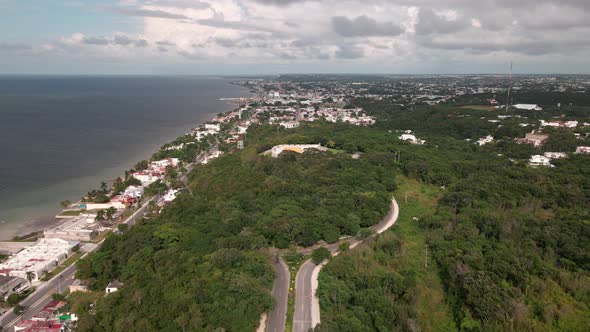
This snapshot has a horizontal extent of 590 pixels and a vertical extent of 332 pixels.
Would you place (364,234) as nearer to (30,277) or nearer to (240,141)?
(30,277)

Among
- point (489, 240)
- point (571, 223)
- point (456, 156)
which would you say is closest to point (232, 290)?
point (489, 240)

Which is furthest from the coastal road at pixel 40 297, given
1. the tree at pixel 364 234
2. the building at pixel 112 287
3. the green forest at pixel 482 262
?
the tree at pixel 364 234

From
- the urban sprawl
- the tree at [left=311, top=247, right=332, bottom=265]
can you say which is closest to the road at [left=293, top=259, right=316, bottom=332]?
the tree at [left=311, top=247, right=332, bottom=265]

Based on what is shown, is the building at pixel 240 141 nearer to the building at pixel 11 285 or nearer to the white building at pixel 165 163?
the white building at pixel 165 163

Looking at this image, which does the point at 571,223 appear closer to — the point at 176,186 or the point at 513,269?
the point at 513,269

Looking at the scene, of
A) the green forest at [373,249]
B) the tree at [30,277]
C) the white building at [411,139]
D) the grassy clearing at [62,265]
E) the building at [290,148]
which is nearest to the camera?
the green forest at [373,249]

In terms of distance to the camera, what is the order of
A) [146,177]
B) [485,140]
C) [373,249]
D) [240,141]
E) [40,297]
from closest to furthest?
[40,297], [373,249], [146,177], [485,140], [240,141]

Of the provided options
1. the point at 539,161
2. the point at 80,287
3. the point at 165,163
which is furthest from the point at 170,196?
the point at 539,161
